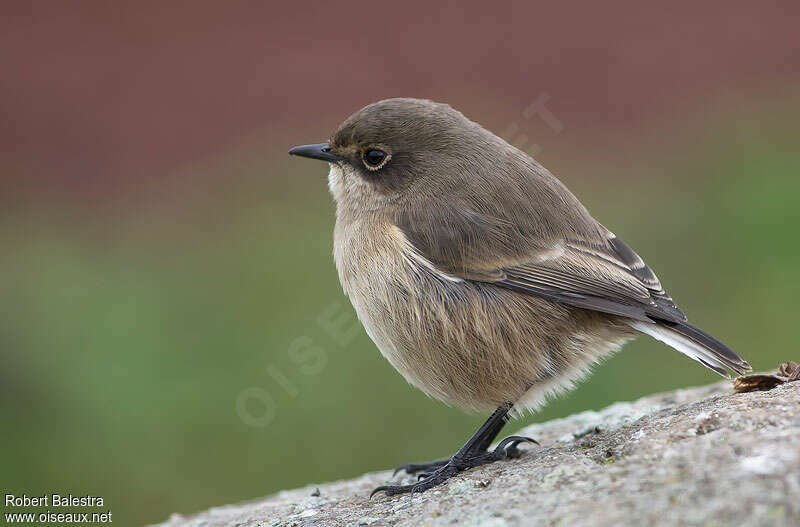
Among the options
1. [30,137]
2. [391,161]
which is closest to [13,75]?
[30,137]

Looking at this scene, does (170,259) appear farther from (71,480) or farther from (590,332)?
(590,332)

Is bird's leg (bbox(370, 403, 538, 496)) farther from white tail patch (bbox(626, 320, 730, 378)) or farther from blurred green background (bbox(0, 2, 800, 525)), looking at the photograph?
blurred green background (bbox(0, 2, 800, 525))

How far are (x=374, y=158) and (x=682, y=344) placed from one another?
196 cm

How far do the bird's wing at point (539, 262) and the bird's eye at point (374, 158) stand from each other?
41cm

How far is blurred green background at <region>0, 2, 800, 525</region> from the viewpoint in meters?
6.94

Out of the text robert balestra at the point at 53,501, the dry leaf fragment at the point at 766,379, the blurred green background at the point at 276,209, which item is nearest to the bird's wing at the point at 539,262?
the dry leaf fragment at the point at 766,379

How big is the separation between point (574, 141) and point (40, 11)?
894cm

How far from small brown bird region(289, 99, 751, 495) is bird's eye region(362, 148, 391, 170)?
0.25 ft

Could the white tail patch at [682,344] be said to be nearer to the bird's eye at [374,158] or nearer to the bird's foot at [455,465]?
the bird's foot at [455,465]

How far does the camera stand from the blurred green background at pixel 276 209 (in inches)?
273

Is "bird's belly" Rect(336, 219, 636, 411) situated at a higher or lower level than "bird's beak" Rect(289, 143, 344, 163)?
lower

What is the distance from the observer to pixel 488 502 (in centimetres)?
307
